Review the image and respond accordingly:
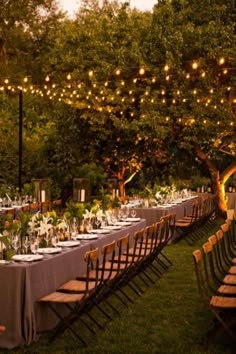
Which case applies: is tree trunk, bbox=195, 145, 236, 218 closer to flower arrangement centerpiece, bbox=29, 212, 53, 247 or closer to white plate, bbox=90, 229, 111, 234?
white plate, bbox=90, 229, 111, 234

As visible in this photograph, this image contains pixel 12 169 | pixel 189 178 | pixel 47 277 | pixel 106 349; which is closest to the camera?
pixel 106 349

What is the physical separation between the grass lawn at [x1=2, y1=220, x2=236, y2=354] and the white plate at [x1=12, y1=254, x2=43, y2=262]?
73cm

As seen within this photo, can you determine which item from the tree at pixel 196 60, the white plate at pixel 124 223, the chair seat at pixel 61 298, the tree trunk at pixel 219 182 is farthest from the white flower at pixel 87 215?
the tree trunk at pixel 219 182

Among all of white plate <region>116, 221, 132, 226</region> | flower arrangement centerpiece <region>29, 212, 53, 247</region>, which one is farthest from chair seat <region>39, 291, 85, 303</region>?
white plate <region>116, 221, 132, 226</region>

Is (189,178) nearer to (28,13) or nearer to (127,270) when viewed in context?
(28,13)

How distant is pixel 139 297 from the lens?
337 inches

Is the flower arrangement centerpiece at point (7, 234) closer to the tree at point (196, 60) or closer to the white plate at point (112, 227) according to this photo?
the white plate at point (112, 227)

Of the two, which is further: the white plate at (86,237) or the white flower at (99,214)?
the white flower at (99,214)

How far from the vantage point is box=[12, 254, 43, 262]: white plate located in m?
6.66

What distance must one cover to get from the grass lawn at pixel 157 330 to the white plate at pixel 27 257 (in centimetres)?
73

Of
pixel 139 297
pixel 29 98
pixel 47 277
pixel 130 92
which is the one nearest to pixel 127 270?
pixel 139 297

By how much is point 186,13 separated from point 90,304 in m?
11.8

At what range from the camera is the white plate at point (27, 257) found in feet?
21.8

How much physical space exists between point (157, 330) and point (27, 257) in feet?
4.90
